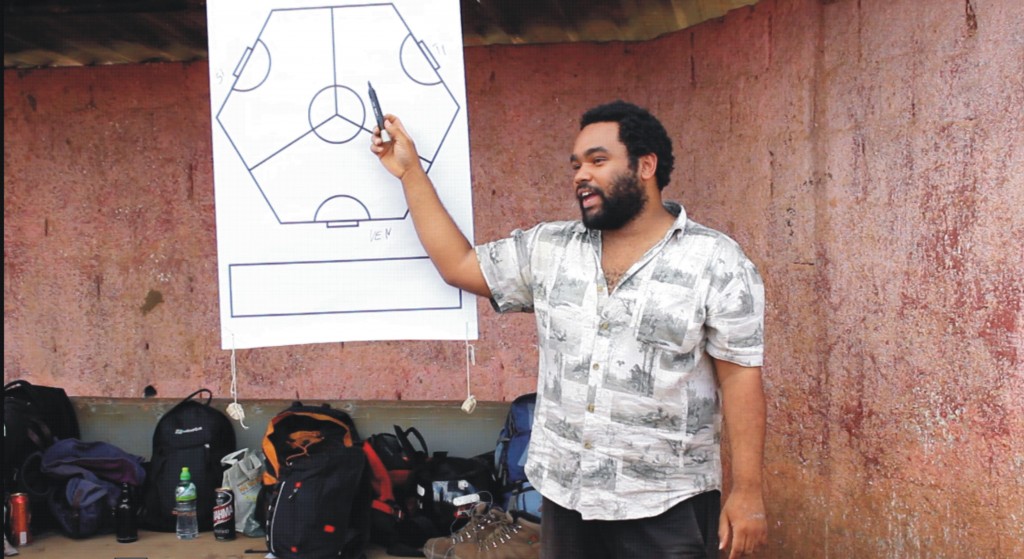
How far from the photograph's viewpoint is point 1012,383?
310 centimetres

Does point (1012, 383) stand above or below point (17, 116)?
below

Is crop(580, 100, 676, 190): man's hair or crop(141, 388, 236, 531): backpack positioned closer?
crop(580, 100, 676, 190): man's hair

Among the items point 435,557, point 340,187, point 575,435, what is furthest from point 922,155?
point 435,557

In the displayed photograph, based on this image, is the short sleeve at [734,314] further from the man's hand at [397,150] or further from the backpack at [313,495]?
the backpack at [313,495]

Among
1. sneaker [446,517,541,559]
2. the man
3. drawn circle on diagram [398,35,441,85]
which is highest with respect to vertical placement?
drawn circle on diagram [398,35,441,85]

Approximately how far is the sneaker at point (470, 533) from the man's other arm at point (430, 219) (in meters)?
1.79

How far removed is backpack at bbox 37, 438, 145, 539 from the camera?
4402mm

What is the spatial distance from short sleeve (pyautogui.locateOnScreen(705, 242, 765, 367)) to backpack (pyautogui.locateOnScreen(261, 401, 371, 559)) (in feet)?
7.46

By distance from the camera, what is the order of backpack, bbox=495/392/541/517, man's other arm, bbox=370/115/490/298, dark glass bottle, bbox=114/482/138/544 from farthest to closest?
1. dark glass bottle, bbox=114/482/138/544
2. backpack, bbox=495/392/541/517
3. man's other arm, bbox=370/115/490/298

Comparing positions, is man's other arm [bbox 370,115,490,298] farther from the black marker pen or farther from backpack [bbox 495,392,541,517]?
backpack [bbox 495,392,541,517]

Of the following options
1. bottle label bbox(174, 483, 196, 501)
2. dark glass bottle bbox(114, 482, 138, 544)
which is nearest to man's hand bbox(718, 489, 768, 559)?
bottle label bbox(174, 483, 196, 501)

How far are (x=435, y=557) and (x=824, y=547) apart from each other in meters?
1.59

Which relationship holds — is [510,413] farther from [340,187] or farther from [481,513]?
[340,187]

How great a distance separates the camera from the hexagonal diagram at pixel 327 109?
261cm
